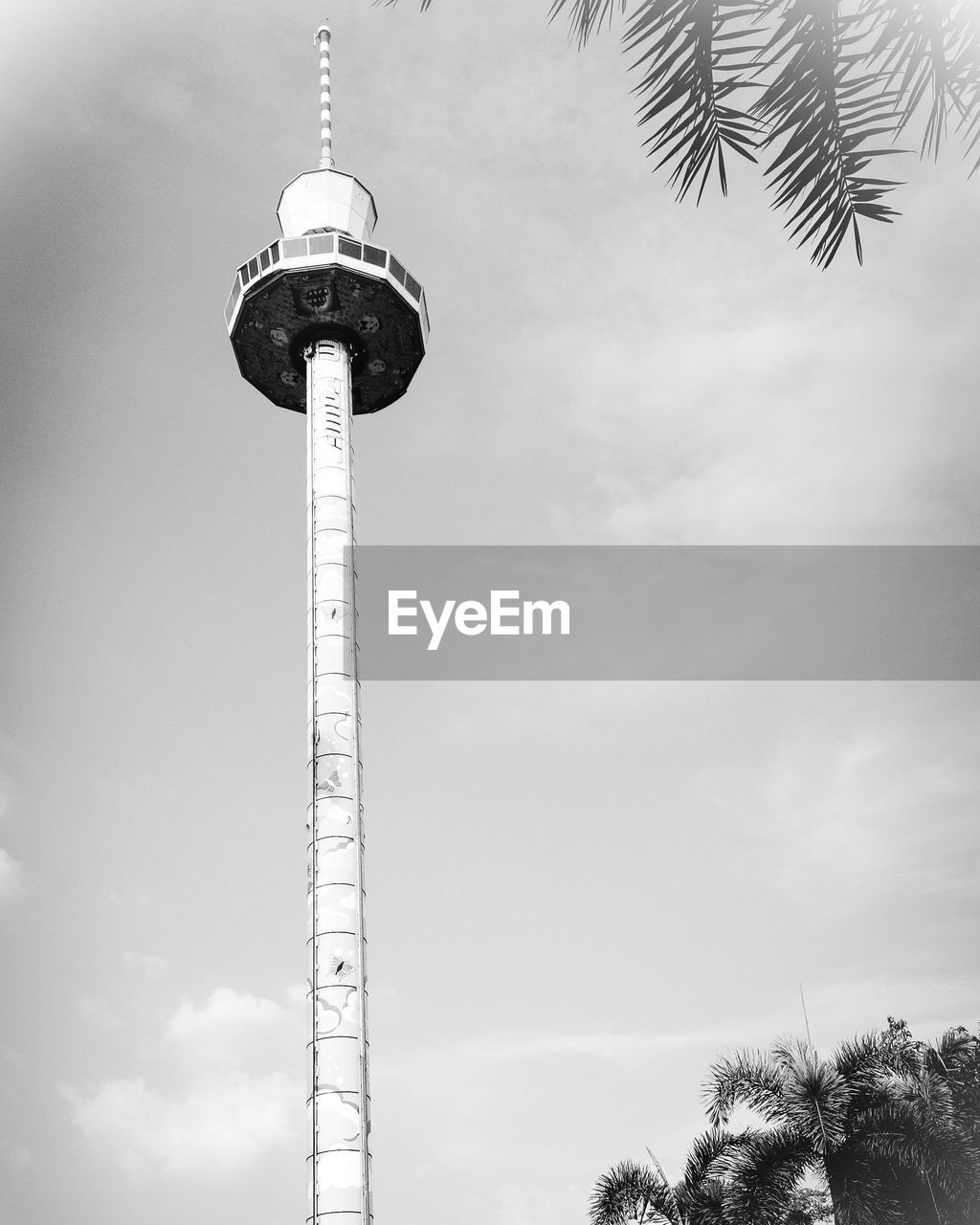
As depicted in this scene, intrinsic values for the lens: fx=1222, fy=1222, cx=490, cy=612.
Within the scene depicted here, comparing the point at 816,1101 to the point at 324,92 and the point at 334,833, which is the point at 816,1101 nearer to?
the point at 334,833

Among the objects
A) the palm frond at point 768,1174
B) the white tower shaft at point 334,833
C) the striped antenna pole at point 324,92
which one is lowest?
the palm frond at point 768,1174

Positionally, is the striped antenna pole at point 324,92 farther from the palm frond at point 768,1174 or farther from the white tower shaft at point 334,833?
the palm frond at point 768,1174

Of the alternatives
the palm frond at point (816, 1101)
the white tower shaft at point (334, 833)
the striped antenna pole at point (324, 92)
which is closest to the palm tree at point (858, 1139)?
the palm frond at point (816, 1101)

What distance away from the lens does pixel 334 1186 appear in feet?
117

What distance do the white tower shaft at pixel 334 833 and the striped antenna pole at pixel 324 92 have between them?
36.1ft

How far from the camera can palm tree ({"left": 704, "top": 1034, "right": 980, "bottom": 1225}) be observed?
1198 inches

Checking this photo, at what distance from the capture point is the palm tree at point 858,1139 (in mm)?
30438

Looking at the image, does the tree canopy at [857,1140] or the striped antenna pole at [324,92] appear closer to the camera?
the tree canopy at [857,1140]

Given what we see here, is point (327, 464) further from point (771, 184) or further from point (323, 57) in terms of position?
point (771, 184)

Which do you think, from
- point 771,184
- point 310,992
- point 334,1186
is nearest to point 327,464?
point 310,992

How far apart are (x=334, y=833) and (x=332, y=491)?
13876 mm

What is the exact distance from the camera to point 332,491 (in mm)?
47750

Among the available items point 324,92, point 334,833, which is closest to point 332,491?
point 334,833

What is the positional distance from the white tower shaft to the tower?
0.15 ft
